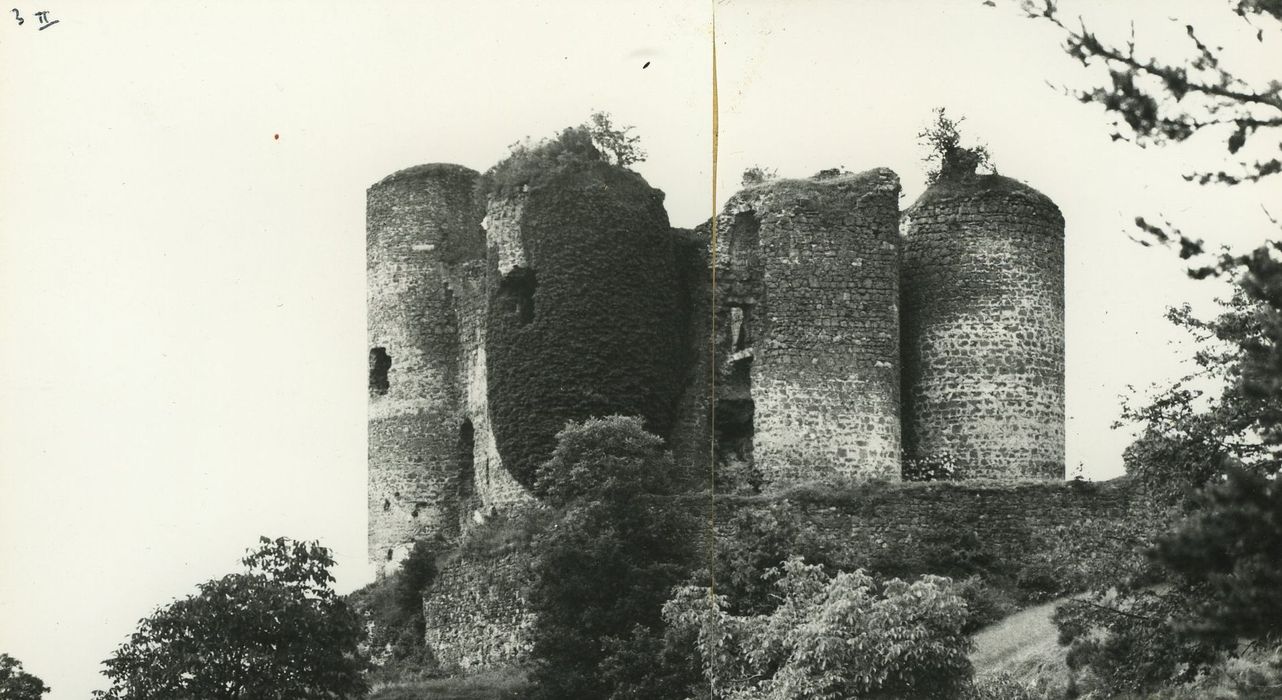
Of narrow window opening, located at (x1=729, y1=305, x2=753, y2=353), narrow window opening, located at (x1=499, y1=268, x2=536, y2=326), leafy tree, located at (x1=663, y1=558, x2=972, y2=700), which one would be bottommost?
leafy tree, located at (x1=663, y1=558, x2=972, y2=700)

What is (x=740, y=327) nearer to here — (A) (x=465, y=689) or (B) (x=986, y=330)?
(B) (x=986, y=330)

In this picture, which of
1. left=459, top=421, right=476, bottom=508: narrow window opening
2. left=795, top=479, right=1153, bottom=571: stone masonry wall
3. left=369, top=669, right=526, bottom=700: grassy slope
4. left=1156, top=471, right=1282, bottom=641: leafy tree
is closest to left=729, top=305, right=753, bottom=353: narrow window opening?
left=795, top=479, right=1153, bottom=571: stone masonry wall

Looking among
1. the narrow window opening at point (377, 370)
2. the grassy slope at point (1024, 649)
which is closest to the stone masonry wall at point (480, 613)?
the narrow window opening at point (377, 370)

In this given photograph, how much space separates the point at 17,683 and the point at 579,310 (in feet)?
39.8

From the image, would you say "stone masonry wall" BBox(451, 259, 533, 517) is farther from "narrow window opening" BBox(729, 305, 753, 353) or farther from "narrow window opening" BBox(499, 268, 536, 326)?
"narrow window opening" BBox(729, 305, 753, 353)

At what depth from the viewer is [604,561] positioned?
113 ft

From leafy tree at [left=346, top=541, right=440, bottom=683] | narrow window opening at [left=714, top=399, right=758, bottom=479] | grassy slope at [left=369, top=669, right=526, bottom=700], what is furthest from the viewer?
leafy tree at [left=346, top=541, right=440, bottom=683]

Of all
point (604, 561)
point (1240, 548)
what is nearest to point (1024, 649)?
point (604, 561)

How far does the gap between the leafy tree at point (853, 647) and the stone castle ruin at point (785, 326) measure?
7.86 metres

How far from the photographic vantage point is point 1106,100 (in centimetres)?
1873

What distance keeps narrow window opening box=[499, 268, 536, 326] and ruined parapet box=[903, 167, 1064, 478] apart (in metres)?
7.35

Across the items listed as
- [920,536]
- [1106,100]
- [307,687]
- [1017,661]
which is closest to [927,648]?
[1017,661]

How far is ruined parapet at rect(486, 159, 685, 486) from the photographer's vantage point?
129 feet

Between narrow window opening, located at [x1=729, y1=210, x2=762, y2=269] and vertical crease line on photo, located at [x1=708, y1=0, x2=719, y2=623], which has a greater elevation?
narrow window opening, located at [x1=729, y1=210, x2=762, y2=269]
